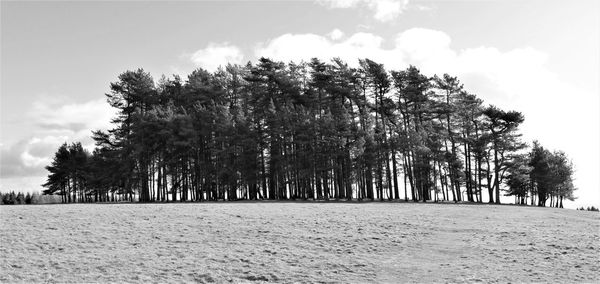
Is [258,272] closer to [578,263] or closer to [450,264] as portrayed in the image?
[450,264]

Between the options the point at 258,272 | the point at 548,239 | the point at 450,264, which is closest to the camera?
the point at 258,272

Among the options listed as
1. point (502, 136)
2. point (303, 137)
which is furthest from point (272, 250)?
point (502, 136)

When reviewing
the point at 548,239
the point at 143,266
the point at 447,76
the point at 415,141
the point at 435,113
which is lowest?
Result: the point at 548,239

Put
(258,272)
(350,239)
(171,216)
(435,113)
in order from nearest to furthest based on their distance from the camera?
(258,272), (350,239), (171,216), (435,113)

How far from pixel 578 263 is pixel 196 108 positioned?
50.8 meters

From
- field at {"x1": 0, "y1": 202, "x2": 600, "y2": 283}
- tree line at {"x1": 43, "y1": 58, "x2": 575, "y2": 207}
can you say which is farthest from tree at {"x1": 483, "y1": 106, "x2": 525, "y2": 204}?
field at {"x1": 0, "y1": 202, "x2": 600, "y2": 283}

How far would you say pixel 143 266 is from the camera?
15742 millimetres

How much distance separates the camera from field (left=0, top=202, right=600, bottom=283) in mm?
15406

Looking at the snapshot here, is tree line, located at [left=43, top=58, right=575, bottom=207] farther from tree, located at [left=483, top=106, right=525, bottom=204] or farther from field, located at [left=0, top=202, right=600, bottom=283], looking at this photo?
field, located at [left=0, top=202, right=600, bottom=283]

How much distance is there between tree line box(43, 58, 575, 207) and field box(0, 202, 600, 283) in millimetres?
27725

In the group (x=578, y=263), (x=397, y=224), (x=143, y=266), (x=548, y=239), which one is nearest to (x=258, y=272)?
(x=143, y=266)

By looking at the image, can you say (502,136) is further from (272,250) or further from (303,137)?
(272,250)

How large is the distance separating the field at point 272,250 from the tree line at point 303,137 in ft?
91.0

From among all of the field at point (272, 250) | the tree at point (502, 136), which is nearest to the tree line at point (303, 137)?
the tree at point (502, 136)
